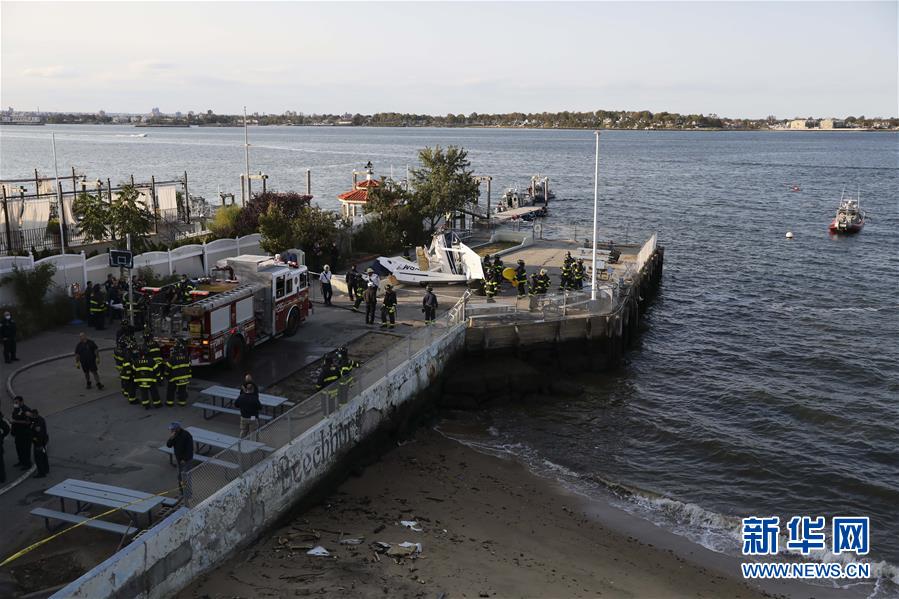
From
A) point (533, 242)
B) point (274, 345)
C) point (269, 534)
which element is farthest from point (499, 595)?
point (533, 242)

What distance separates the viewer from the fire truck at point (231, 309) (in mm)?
18984

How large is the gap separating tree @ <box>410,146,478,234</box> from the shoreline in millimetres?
23395

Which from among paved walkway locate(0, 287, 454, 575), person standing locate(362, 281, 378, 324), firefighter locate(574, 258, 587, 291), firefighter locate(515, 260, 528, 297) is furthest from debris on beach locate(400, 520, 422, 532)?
firefighter locate(574, 258, 587, 291)

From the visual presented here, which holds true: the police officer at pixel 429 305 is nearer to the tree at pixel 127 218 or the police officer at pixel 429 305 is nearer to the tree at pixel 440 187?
the tree at pixel 127 218

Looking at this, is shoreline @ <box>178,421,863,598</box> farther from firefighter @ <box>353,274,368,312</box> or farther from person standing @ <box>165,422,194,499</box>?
firefighter @ <box>353,274,368,312</box>

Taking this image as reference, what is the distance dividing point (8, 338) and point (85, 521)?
34.7 feet

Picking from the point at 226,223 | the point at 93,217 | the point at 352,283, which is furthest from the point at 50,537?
the point at 226,223

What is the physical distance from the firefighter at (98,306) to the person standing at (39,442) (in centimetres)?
1000

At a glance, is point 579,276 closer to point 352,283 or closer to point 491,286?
point 491,286

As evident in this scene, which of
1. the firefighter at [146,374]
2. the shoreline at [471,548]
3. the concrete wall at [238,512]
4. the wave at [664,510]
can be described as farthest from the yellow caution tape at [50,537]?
the wave at [664,510]

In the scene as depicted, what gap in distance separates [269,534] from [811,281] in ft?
130

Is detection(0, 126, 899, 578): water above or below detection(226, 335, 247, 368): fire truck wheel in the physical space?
below

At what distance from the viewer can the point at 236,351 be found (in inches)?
802

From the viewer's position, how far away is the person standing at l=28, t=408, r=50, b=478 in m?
13.8
